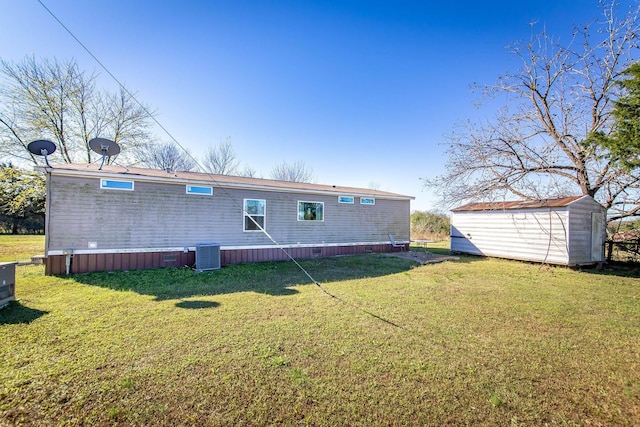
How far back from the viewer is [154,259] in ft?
25.2

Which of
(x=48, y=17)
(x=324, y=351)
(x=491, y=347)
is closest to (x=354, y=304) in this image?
(x=324, y=351)

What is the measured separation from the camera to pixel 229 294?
17.5 feet

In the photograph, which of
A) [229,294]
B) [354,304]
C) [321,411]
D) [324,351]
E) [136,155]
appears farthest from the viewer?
[136,155]

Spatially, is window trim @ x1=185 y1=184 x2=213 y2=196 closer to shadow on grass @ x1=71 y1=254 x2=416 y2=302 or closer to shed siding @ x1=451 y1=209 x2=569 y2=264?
shadow on grass @ x1=71 y1=254 x2=416 y2=302

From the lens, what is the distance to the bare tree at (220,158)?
26.1m

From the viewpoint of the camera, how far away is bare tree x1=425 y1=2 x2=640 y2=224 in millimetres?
9719

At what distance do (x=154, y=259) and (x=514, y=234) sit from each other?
12730mm

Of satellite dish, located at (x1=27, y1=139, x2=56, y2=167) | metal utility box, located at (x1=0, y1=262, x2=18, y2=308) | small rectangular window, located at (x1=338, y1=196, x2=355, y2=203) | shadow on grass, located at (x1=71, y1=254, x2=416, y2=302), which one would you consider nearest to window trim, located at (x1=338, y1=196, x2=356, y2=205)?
small rectangular window, located at (x1=338, y1=196, x2=355, y2=203)

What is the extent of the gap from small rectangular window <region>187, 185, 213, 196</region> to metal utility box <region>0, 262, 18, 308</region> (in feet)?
14.1

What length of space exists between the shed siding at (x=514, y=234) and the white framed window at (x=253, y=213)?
363 inches

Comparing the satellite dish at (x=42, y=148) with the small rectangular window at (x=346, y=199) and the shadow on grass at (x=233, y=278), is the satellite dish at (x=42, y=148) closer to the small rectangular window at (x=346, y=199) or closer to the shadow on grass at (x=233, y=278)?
the shadow on grass at (x=233, y=278)

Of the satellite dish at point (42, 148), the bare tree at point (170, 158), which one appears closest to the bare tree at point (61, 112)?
the bare tree at point (170, 158)

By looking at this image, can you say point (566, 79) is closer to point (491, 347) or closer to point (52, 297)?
point (491, 347)

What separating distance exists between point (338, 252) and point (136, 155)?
1421 cm
